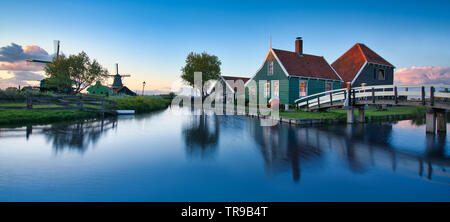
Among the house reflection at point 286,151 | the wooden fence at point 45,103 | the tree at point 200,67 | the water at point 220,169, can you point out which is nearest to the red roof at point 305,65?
the house reflection at point 286,151

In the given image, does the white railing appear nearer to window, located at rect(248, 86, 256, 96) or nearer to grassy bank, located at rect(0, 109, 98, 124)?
window, located at rect(248, 86, 256, 96)

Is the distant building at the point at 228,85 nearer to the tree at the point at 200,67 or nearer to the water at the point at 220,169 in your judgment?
the tree at the point at 200,67

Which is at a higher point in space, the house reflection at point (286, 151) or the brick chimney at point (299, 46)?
the brick chimney at point (299, 46)

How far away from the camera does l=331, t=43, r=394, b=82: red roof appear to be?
2702 cm

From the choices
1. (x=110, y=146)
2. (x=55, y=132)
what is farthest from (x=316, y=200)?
(x=55, y=132)

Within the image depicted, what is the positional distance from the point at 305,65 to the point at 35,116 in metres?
24.0

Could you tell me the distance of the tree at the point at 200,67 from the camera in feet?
168

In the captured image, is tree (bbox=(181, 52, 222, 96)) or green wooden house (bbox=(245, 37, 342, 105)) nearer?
green wooden house (bbox=(245, 37, 342, 105))

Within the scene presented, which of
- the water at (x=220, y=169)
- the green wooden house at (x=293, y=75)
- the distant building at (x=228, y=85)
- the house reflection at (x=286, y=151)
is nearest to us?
the water at (x=220, y=169)

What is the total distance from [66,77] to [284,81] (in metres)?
32.3

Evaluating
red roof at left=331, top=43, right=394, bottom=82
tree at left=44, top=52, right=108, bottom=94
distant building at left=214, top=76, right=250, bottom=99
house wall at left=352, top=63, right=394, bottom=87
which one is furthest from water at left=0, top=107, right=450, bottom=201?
tree at left=44, top=52, right=108, bottom=94

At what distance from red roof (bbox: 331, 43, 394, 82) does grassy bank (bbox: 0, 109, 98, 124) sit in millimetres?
27580

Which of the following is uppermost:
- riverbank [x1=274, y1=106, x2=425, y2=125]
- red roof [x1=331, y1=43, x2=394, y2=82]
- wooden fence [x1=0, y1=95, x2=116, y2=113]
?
red roof [x1=331, y1=43, x2=394, y2=82]
